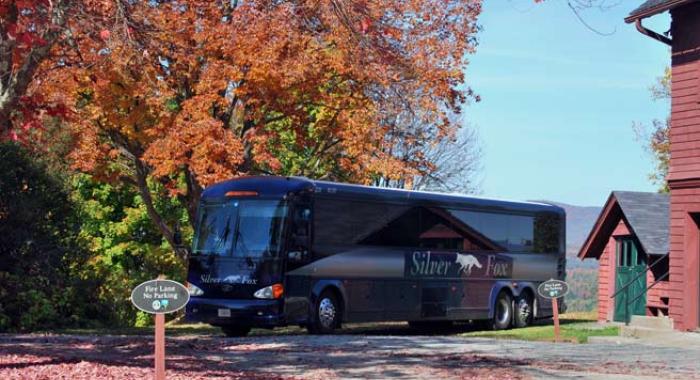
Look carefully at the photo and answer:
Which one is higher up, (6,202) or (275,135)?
(275,135)

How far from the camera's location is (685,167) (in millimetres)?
27875

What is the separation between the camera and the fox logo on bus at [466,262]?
3089 cm

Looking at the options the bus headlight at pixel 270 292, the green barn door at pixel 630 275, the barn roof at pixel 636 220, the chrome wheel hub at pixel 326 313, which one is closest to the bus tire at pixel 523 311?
the green barn door at pixel 630 275

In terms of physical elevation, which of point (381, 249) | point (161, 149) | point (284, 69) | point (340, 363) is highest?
point (284, 69)

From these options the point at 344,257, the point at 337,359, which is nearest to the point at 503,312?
the point at 344,257

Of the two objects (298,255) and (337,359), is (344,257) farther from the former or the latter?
(337,359)

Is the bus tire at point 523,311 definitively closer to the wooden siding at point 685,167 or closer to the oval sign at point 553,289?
the wooden siding at point 685,167

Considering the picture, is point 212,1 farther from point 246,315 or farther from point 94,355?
point 94,355

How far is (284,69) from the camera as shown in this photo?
3131 centimetres

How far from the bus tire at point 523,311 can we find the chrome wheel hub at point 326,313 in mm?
7548

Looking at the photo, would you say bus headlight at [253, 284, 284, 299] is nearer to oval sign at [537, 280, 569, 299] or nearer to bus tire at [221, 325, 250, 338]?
bus tire at [221, 325, 250, 338]

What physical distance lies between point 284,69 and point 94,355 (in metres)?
14.4

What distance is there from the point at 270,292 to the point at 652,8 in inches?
441

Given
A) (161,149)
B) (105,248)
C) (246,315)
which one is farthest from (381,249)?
(105,248)
